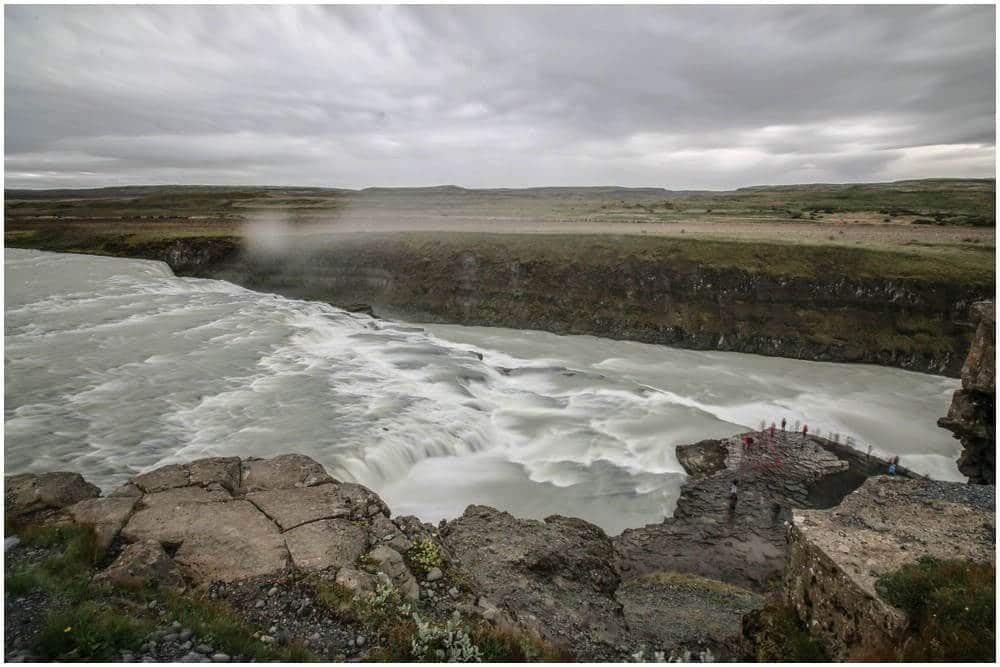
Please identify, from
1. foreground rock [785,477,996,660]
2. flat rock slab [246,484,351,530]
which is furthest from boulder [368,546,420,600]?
foreground rock [785,477,996,660]

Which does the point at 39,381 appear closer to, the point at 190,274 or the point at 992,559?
the point at 992,559

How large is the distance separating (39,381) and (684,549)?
1114 inches

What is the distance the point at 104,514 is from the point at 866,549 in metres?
15.8

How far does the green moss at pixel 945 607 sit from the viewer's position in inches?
296

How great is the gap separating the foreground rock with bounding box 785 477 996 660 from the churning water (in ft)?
21.5

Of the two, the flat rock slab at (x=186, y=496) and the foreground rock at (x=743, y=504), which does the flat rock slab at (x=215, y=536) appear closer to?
the flat rock slab at (x=186, y=496)

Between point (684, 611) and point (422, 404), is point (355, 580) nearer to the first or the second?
point (684, 611)

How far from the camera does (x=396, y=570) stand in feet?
33.2

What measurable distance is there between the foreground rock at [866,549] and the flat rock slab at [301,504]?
9766mm

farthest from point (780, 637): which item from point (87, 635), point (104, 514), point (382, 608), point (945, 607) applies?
point (104, 514)

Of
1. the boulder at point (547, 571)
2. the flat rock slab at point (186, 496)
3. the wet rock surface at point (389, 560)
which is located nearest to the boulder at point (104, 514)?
the wet rock surface at point (389, 560)

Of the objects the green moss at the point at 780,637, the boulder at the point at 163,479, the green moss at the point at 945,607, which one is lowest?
the green moss at the point at 780,637

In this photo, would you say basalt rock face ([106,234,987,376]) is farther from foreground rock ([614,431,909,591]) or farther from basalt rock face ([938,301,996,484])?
foreground rock ([614,431,909,591])

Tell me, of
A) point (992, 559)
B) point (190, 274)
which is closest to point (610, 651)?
point (992, 559)
